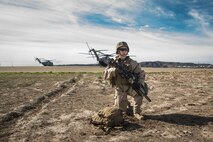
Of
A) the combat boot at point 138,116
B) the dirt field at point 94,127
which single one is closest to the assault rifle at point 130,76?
the combat boot at point 138,116

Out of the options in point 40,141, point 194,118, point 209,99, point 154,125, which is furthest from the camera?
point 209,99

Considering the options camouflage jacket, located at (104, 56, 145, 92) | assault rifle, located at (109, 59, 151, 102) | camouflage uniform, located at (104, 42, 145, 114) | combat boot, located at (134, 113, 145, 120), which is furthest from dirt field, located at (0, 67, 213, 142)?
camouflage jacket, located at (104, 56, 145, 92)

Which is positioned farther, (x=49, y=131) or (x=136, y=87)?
(x=136, y=87)

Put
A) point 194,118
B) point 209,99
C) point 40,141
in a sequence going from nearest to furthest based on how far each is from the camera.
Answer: point 40,141
point 194,118
point 209,99

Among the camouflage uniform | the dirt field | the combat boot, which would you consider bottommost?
the dirt field

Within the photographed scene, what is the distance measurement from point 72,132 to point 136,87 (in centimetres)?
255

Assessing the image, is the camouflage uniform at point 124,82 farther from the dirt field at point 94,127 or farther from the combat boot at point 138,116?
the dirt field at point 94,127

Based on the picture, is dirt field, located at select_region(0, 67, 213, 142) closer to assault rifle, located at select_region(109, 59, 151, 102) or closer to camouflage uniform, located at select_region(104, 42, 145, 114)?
camouflage uniform, located at select_region(104, 42, 145, 114)

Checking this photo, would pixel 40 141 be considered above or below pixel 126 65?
below

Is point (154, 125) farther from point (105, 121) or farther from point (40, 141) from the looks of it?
point (40, 141)

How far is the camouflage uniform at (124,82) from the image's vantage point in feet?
29.1

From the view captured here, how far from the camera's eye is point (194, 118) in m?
8.73

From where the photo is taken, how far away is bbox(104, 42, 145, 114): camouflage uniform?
29.1ft

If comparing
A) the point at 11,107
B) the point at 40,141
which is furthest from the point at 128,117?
the point at 11,107
